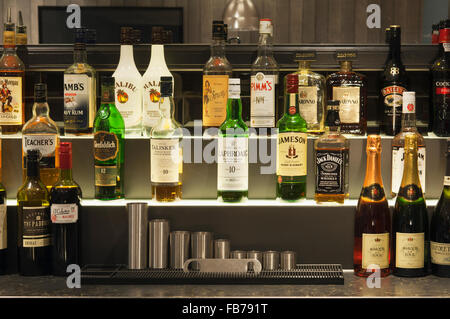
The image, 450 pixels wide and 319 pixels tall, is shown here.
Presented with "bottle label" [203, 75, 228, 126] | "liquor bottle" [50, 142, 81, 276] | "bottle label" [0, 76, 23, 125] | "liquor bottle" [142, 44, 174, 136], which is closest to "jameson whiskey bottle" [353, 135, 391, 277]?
"bottle label" [203, 75, 228, 126]

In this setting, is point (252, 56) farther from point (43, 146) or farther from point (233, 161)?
point (43, 146)

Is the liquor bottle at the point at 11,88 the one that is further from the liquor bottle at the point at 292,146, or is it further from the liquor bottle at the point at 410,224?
the liquor bottle at the point at 410,224

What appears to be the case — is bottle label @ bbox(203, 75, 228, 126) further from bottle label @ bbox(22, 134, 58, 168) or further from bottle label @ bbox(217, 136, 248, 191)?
bottle label @ bbox(22, 134, 58, 168)

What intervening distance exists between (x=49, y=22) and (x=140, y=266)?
3.01 metres

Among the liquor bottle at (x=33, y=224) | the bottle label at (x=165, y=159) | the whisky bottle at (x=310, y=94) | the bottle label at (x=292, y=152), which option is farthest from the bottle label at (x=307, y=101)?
the liquor bottle at (x=33, y=224)

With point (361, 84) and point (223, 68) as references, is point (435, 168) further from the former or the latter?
point (223, 68)

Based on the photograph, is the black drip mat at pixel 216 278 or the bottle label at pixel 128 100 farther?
the bottle label at pixel 128 100

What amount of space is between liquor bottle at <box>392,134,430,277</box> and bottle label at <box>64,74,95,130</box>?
791 mm

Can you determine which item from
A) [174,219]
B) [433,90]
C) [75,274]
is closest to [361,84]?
[433,90]

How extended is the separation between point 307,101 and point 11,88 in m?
0.77

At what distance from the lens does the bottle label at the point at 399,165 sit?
55.9 inches

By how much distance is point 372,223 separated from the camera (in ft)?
4.45

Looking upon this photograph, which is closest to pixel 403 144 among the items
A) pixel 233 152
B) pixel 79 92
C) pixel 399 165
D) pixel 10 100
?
pixel 399 165

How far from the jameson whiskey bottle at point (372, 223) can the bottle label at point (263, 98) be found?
27 cm
